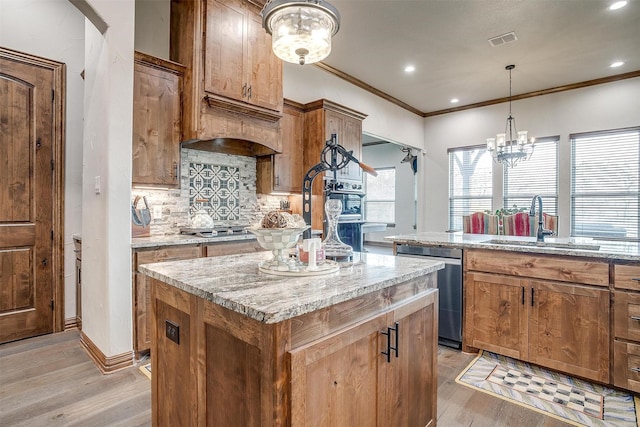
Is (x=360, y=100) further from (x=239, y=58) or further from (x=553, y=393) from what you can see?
(x=553, y=393)

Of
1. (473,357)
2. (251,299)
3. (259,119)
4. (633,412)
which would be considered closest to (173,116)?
(259,119)

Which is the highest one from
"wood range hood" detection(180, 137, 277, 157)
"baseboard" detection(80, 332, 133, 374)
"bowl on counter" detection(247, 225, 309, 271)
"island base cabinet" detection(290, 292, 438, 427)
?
"wood range hood" detection(180, 137, 277, 157)

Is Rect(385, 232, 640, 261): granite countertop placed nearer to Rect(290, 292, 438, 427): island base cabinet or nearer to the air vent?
Rect(290, 292, 438, 427): island base cabinet

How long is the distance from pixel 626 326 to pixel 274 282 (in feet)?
7.62

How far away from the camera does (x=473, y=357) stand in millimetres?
2824

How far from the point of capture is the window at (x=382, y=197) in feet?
29.7

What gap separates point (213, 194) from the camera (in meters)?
3.81

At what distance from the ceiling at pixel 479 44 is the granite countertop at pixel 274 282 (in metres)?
2.92


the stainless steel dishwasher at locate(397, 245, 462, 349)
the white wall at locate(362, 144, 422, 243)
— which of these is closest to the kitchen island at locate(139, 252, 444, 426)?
the stainless steel dishwasher at locate(397, 245, 462, 349)

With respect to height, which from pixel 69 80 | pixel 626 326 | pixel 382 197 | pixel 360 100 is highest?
pixel 360 100

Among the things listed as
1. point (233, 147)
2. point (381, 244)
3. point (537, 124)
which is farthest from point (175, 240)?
point (381, 244)

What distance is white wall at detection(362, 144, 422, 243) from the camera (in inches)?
336

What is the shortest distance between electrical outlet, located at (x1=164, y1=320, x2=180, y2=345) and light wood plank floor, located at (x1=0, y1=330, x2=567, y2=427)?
2.81 feet

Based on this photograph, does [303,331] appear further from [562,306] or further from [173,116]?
[173,116]
